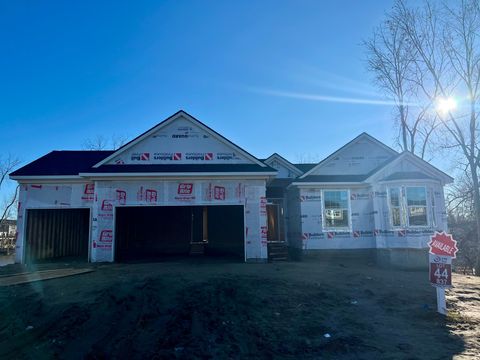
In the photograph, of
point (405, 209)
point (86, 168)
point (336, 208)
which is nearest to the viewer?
point (405, 209)

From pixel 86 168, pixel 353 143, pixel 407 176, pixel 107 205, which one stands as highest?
pixel 353 143

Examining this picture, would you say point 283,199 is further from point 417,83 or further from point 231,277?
point 417,83

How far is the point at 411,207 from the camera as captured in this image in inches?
621

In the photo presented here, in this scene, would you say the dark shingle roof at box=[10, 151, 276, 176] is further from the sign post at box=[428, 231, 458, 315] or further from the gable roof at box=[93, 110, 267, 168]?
the sign post at box=[428, 231, 458, 315]

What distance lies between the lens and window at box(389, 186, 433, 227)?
15.7 metres

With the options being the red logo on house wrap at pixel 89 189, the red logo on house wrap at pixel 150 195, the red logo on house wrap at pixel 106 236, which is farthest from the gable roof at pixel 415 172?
the red logo on house wrap at pixel 89 189

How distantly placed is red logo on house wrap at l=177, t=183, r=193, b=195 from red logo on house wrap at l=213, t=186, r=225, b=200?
1.00 m

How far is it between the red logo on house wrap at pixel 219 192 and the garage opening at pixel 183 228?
599cm

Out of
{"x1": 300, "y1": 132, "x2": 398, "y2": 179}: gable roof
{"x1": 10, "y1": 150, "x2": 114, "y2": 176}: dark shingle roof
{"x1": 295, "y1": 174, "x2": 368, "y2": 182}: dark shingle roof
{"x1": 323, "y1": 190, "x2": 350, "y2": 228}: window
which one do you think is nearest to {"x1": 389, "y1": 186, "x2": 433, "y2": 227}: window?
{"x1": 295, "y1": 174, "x2": 368, "y2": 182}: dark shingle roof

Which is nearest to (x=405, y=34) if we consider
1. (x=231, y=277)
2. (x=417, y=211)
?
(x=417, y=211)

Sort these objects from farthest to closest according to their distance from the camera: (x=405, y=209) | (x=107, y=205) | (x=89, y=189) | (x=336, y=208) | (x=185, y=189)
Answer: (x=336, y=208)
(x=89, y=189)
(x=405, y=209)
(x=185, y=189)
(x=107, y=205)

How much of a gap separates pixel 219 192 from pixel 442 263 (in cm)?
868

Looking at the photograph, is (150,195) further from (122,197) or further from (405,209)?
(405,209)

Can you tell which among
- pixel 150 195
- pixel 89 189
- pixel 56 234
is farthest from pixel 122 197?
pixel 56 234
